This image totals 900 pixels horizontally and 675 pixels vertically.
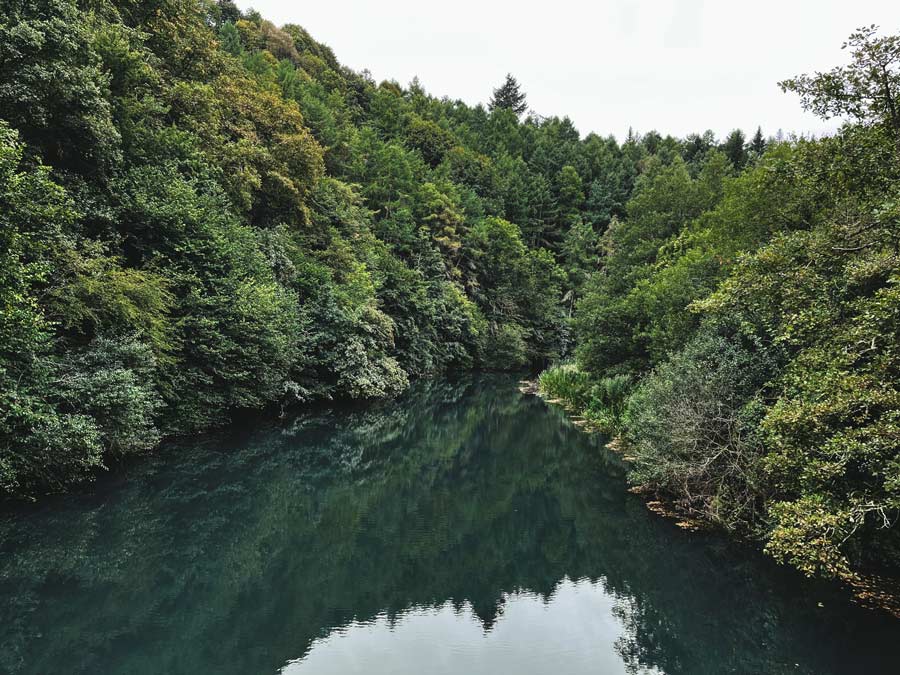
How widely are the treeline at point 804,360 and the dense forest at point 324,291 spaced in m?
0.06

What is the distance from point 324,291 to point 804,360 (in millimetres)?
24184

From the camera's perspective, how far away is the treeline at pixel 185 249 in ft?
42.2

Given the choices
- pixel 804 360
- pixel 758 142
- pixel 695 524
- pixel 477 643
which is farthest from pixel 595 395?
pixel 758 142

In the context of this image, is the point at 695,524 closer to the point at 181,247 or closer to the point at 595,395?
the point at 595,395

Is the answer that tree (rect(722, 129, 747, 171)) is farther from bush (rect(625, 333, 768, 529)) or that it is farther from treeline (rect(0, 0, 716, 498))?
bush (rect(625, 333, 768, 529))

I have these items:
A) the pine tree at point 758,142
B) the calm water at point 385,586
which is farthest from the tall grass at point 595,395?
the pine tree at point 758,142

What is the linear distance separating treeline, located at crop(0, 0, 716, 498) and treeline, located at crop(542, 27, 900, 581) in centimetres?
1430

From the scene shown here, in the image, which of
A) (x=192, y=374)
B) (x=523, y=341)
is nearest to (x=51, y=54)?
(x=192, y=374)

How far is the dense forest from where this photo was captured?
8.91m

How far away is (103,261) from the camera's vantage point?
15539mm

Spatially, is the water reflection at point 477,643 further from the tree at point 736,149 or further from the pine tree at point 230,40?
the tree at point 736,149

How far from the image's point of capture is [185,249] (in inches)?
758

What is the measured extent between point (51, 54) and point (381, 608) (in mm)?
16200

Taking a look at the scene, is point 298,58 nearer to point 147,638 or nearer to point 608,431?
point 608,431
